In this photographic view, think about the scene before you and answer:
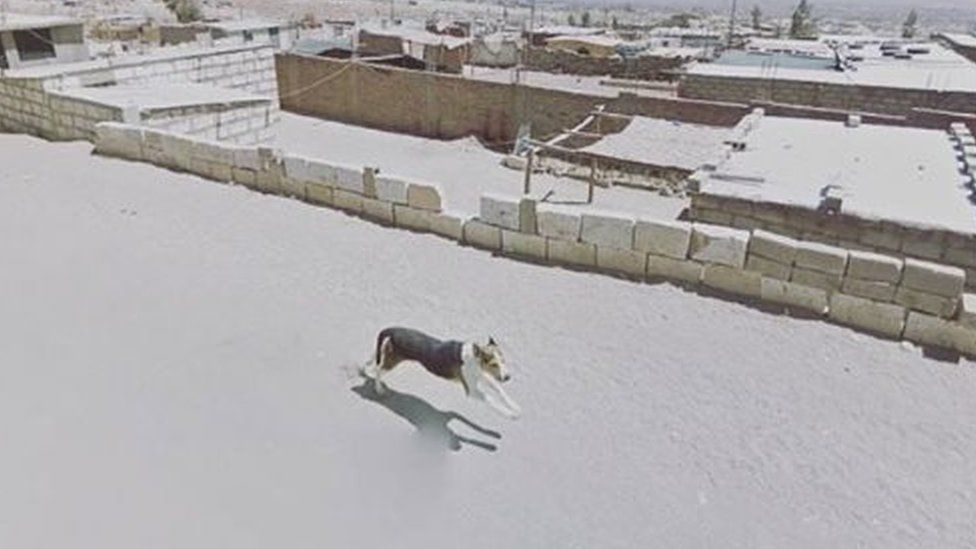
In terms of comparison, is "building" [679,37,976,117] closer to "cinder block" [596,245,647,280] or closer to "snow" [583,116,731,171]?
"snow" [583,116,731,171]

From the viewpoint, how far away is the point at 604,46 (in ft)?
122

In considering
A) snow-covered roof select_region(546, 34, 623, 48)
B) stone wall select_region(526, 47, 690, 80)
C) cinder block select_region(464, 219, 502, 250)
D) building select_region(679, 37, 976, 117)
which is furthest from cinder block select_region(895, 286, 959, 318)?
snow-covered roof select_region(546, 34, 623, 48)

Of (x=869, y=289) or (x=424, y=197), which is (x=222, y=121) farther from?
(x=869, y=289)

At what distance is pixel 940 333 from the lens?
5.71 metres

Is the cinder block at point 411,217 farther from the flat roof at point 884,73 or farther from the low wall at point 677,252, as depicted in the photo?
the flat roof at point 884,73

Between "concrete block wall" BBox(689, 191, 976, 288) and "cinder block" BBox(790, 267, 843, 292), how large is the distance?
12.9 ft

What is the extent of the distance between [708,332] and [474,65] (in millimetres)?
33782

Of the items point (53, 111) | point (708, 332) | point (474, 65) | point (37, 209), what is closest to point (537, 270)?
point (708, 332)

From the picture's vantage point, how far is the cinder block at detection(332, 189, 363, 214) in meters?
8.40

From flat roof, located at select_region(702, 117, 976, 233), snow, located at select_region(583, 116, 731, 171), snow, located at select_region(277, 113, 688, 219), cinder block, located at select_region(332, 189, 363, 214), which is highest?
cinder block, located at select_region(332, 189, 363, 214)

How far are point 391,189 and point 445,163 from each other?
40.9ft

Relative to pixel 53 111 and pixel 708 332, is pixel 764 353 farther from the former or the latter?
pixel 53 111

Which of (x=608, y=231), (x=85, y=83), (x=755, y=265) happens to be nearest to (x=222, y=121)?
(x=85, y=83)

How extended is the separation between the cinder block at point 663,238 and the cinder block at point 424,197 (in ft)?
7.59
